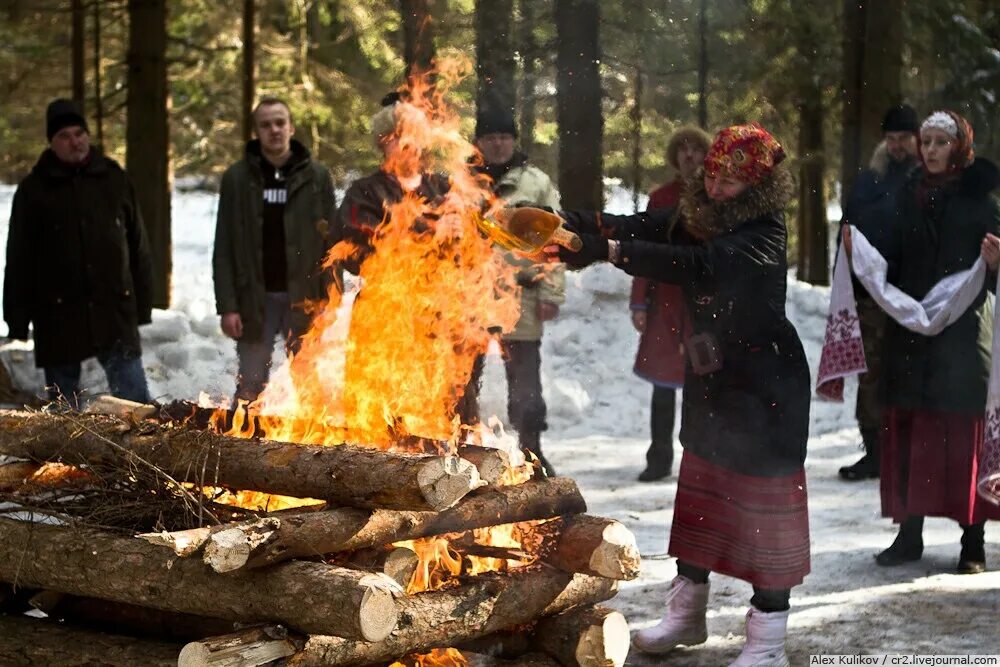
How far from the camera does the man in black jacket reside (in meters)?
8.80

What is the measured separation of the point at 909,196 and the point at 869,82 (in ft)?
6.31

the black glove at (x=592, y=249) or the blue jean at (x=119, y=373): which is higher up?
the black glove at (x=592, y=249)

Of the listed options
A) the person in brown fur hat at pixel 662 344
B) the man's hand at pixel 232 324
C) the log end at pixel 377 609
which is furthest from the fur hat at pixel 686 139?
the log end at pixel 377 609

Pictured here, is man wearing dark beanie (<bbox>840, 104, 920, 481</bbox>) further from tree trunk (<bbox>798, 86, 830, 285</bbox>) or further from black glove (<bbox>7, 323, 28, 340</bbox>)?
black glove (<bbox>7, 323, 28, 340</bbox>)

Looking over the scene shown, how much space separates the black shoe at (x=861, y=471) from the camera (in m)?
9.25

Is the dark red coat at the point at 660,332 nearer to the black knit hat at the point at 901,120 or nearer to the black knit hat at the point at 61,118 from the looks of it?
the black knit hat at the point at 901,120

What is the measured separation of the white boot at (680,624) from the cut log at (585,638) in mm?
718

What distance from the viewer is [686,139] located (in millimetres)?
7289

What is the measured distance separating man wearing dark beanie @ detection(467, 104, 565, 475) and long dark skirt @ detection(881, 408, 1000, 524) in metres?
1.90

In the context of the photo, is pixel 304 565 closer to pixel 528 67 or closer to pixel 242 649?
pixel 242 649

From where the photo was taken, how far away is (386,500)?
4.29 m

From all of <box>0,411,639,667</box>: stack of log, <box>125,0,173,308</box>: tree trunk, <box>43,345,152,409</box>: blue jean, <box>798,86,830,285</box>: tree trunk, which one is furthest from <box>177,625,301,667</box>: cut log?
<box>125,0,173,308</box>: tree trunk

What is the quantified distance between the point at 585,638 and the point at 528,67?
12.5 ft

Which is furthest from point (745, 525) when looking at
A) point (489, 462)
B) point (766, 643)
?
point (489, 462)
